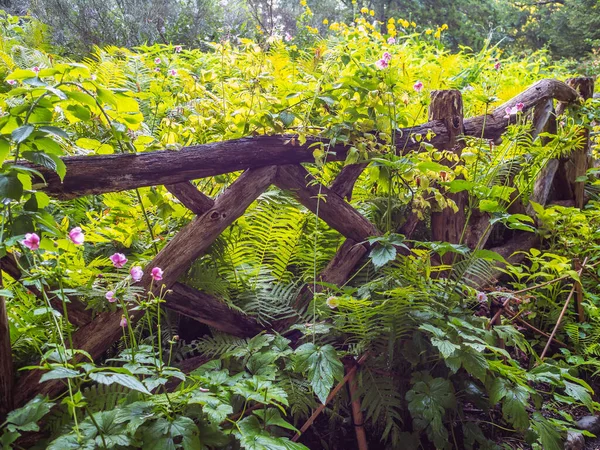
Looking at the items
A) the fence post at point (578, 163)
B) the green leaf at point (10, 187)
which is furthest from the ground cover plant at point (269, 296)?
the fence post at point (578, 163)

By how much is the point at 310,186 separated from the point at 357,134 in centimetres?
28

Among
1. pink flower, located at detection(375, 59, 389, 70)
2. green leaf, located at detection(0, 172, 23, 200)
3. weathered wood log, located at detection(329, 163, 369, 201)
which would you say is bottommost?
weathered wood log, located at detection(329, 163, 369, 201)

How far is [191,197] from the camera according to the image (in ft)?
5.71

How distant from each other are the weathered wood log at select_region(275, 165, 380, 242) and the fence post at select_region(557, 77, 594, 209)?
208 centimetres

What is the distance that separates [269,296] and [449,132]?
1127 mm

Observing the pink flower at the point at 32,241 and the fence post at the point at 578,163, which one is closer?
the pink flower at the point at 32,241

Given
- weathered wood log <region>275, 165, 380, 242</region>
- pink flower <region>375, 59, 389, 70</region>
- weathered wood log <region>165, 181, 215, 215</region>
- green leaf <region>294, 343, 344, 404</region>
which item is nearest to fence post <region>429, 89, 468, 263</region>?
weathered wood log <region>275, 165, 380, 242</region>

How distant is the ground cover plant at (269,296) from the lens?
126cm

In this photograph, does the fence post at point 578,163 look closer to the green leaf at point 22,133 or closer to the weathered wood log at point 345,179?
the weathered wood log at point 345,179

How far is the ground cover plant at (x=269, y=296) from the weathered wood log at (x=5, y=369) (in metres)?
0.05

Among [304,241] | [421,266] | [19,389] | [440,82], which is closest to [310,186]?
[304,241]

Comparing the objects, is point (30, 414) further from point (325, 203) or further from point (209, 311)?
point (325, 203)

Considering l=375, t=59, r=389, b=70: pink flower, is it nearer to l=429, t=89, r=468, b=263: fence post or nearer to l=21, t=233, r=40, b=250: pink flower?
l=429, t=89, r=468, b=263: fence post

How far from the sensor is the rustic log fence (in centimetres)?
149
